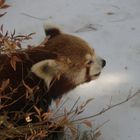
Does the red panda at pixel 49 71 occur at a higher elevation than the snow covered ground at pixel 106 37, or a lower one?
higher

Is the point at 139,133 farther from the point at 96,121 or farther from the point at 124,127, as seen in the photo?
the point at 96,121

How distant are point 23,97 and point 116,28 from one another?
138cm

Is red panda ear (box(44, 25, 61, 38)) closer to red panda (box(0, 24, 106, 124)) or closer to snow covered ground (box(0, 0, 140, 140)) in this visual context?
red panda (box(0, 24, 106, 124))

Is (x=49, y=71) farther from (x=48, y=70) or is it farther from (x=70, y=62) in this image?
(x=70, y=62)

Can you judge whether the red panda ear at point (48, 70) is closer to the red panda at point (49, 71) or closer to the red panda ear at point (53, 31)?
the red panda at point (49, 71)

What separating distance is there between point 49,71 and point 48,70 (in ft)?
0.04

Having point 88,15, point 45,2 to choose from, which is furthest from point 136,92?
point 45,2

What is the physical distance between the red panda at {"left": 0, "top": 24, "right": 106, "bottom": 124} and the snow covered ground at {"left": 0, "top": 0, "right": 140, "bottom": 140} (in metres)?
0.28

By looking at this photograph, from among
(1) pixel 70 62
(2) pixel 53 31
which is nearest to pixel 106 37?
(2) pixel 53 31

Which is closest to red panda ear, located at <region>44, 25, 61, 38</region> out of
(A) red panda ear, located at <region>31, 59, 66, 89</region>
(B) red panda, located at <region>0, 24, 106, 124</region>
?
(B) red panda, located at <region>0, 24, 106, 124</region>

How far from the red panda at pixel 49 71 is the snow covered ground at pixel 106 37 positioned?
0.92 feet

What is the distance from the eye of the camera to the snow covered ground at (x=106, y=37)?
2.74 meters

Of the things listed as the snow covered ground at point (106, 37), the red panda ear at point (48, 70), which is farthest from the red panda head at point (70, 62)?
the snow covered ground at point (106, 37)

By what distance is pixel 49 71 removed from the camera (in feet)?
7.55
